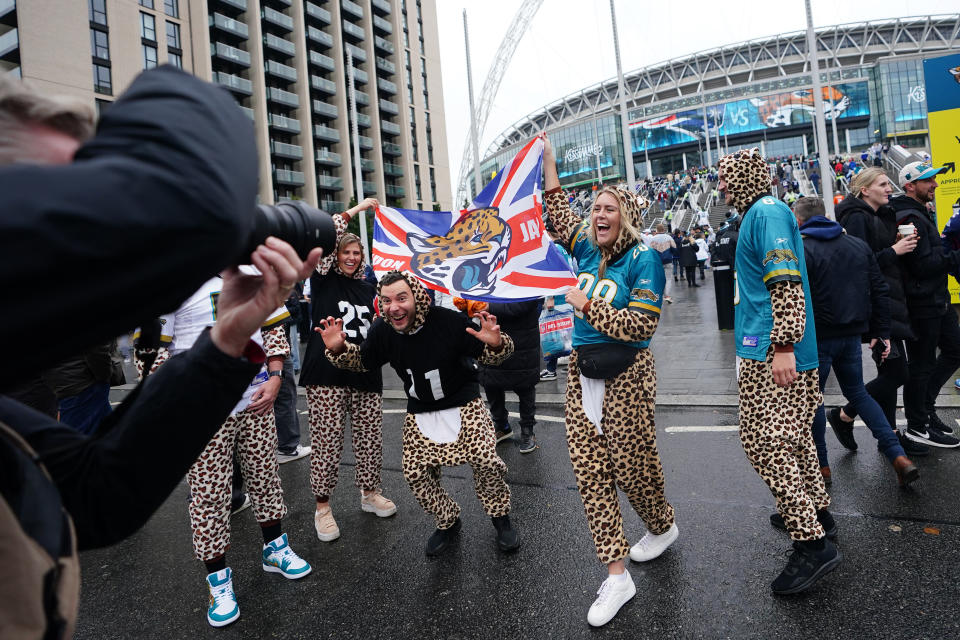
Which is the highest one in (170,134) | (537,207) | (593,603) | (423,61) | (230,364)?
(423,61)

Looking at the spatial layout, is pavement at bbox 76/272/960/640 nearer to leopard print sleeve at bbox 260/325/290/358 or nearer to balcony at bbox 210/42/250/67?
leopard print sleeve at bbox 260/325/290/358

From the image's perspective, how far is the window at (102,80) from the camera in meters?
41.9

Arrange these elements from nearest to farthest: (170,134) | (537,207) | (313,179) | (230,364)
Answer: (170,134) < (230,364) < (537,207) < (313,179)

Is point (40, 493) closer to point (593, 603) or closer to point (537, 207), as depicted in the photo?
point (593, 603)

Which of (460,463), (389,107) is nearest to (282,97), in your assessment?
(389,107)

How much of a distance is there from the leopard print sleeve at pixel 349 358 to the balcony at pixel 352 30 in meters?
66.8

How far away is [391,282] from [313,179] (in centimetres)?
5599

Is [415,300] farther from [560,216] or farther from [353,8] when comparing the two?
[353,8]

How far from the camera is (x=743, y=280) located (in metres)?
3.08

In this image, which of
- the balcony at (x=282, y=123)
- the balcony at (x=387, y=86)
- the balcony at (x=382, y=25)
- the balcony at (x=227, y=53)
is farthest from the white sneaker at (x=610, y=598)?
the balcony at (x=382, y=25)

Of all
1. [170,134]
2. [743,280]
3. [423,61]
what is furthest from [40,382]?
[423,61]

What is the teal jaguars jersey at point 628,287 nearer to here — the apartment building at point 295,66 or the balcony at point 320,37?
the apartment building at point 295,66

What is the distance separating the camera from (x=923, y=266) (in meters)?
4.42

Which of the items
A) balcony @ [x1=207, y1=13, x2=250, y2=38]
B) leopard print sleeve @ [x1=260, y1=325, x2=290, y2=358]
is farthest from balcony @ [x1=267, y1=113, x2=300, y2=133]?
leopard print sleeve @ [x1=260, y1=325, x2=290, y2=358]
